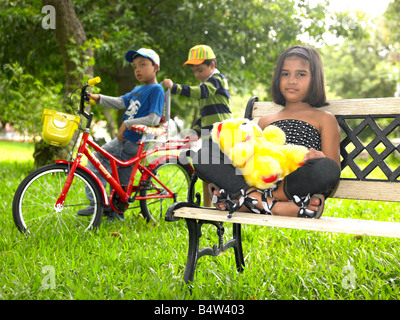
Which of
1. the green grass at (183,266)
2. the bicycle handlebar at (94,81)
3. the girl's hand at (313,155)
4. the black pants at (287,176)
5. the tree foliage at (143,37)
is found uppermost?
the tree foliage at (143,37)

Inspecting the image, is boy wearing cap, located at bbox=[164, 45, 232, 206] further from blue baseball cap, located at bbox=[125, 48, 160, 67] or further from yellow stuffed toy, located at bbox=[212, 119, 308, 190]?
yellow stuffed toy, located at bbox=[212, 119, 308, 190]

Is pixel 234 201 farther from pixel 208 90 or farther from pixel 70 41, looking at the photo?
pixel 70 41

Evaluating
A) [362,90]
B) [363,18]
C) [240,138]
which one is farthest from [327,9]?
[362,90]

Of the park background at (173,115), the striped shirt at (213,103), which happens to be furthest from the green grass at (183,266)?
the striped shirt at (213,103)

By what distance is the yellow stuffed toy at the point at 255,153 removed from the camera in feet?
6.73

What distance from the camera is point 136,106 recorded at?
153 inches

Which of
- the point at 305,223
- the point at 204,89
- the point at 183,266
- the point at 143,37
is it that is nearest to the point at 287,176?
the point at 305,223

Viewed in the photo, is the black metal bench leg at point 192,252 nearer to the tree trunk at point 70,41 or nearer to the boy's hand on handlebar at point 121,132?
the boy's hand on handlebar at point 121,132

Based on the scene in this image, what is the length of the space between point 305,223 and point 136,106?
2.41 metres

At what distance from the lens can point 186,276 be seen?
7.53 ft

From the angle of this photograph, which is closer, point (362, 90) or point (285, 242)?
point (285, 242)

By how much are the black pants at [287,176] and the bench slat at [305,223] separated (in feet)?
0.47
